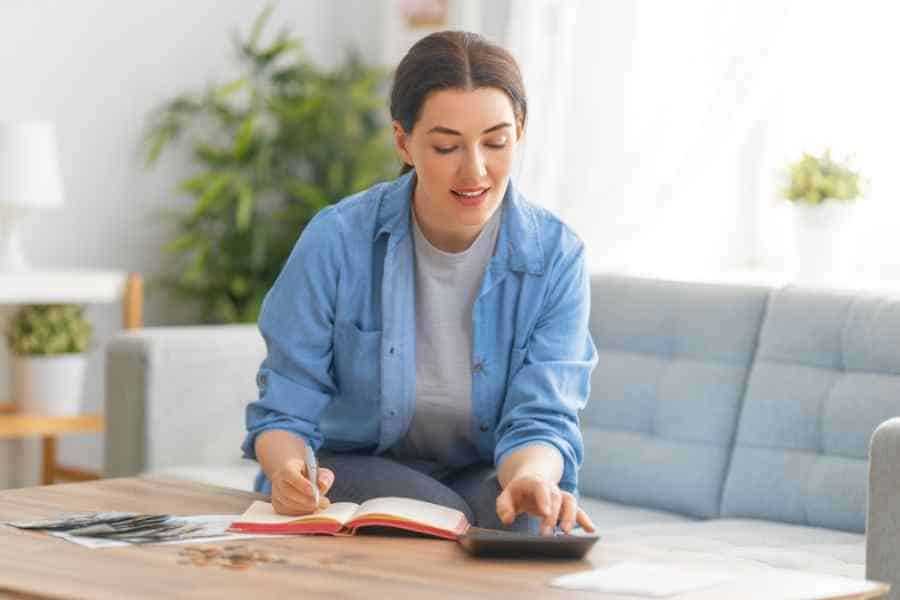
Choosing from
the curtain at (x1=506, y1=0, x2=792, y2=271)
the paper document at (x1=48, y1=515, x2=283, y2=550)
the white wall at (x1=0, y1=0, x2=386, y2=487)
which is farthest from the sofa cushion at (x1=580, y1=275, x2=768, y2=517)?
the white wall at (x1=0, y1=0, x2=386, y2=487)

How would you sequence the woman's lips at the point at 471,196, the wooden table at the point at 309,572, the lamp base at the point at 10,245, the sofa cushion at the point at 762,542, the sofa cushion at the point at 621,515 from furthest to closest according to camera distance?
the lamp base at the point at 10,245 → the sofa cushion at the point at 621,515 → the sofa cushion at the point at 762,542 → the woman's lips at the point at 471,196 → the wooden table at the point at 309,572

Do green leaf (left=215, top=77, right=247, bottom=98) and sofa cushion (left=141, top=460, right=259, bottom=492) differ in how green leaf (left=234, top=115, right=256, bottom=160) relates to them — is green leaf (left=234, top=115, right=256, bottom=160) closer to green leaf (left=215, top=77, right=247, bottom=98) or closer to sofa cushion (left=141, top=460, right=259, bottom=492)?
green leaf (left=215, top=77, right=247, bottom=98)

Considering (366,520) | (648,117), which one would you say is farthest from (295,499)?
(648,117)

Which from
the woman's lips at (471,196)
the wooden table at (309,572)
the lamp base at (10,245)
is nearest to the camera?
the wooden table at (309,572)

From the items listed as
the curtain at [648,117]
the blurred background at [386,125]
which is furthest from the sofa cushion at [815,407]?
the curtain at [648,117]

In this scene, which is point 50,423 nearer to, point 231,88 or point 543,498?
point 231,88

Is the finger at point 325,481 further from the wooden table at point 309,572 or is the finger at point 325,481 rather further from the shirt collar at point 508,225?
the shirt collar at point 508,225

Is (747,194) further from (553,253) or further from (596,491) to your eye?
(553,253)

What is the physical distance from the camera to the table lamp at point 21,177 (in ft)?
13.1

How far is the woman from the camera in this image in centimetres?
213

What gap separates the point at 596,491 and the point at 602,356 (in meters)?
0.27

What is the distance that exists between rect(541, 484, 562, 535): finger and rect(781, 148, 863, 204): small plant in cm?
168

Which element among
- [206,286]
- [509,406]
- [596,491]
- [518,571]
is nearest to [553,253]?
Answer: [509,406]

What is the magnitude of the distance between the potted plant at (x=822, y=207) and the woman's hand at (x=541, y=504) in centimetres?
162
